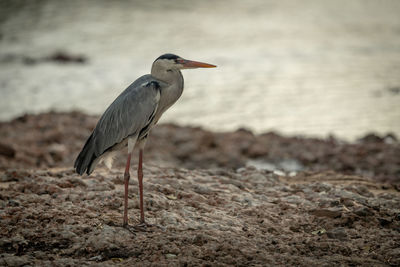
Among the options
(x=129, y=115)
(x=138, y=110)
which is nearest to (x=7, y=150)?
(x=129, y=115)

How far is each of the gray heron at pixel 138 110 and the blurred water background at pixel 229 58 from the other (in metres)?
8.66

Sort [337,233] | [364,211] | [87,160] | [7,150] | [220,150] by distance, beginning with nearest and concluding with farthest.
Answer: [337,233] < [87,160] < [364,211] < [7,150] < [220,150]

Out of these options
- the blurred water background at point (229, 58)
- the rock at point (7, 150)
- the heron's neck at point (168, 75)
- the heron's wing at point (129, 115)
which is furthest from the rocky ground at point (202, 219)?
the blurred water background at point (229, 58)

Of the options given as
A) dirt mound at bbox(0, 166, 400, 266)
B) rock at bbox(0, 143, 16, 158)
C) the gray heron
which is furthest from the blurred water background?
the gray heron

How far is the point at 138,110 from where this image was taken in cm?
578

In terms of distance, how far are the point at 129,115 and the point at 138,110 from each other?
137 mm

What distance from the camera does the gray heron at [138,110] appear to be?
579 cm

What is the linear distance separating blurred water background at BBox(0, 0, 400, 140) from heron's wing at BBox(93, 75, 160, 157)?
8670 mm

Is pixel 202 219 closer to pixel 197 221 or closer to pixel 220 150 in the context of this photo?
pixel 197 221

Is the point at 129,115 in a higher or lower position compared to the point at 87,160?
higher

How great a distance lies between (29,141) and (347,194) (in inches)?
324

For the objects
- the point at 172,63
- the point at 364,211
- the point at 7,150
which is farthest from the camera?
the point at 7,150

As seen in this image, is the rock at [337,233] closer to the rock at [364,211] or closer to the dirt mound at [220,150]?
the rock at [364,211]

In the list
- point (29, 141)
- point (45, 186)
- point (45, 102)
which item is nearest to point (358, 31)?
point (45, 102)
